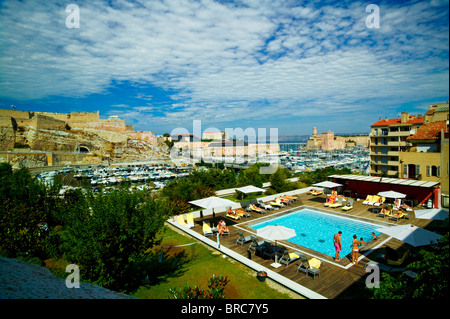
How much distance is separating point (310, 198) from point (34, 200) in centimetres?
1828

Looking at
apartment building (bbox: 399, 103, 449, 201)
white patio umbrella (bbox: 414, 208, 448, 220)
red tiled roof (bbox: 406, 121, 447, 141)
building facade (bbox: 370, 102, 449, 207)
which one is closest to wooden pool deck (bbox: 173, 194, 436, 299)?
white patio umbrella (bbox: 414, 208, 448, 220)

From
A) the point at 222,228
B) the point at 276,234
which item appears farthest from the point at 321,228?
the point at 276,234

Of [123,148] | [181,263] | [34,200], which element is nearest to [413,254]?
[181,263]

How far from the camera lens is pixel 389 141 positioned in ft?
122

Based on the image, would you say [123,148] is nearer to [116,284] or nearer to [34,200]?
[34,200]

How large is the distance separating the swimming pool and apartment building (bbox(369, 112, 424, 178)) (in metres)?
26.3

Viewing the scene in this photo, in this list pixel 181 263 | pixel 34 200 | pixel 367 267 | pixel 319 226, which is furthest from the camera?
pixel 319 226

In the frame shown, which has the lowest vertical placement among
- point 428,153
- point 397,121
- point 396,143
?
point 428,153

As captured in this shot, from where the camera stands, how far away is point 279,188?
21484mm

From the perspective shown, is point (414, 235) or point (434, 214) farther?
point (434, 214)

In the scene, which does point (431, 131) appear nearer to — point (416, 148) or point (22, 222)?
point (416, 148)

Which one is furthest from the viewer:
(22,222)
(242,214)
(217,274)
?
(242,214)

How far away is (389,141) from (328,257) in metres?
36.5

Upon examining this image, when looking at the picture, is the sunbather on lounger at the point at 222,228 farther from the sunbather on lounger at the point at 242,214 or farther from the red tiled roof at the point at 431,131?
the red tiled roof at the point at 431,131
